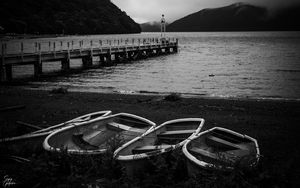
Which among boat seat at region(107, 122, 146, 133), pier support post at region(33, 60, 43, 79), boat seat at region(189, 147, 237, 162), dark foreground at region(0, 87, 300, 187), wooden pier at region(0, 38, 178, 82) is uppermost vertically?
wooden pier at region(0, 38, 178, 82)

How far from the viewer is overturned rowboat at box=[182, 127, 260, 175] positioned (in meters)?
5.70

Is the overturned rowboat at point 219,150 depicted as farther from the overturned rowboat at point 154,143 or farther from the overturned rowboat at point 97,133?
the overturned rowboat at point 97,133

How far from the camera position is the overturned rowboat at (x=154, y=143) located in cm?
590

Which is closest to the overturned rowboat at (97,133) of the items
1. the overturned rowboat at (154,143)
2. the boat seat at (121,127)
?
the boat seat at (121,127)

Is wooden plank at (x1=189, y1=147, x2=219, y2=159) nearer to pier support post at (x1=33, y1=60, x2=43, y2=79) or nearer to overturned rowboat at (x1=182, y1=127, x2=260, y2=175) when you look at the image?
overturned rowboat at (x1=182, y1=127, x2=260, y2=175)

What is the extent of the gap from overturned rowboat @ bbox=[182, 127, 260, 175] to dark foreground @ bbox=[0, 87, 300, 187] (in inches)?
10.4

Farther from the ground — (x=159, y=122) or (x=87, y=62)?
(x=87, y=62)

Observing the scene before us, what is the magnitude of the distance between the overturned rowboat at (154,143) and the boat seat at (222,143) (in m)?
0.40

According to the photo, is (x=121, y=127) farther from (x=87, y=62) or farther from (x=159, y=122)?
(x=87, y=62)

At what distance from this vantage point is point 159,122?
1170 cm

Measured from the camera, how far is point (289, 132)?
410 inches

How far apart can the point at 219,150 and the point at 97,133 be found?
3376 mm

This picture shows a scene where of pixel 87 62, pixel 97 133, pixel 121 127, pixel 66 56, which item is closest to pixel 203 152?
pixel 121 127

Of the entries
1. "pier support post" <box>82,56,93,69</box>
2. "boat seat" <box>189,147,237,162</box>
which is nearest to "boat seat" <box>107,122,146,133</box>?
"boat seat" <box>189,147,237,162</box>
